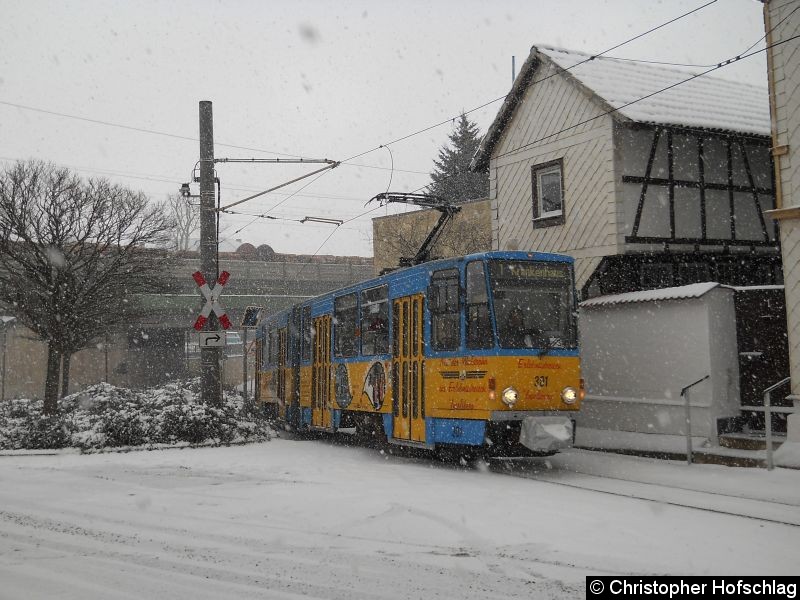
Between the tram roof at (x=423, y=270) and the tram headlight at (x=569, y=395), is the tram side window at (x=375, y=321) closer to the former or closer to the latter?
the tram roof at (x=423, y=270)

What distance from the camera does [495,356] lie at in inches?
461

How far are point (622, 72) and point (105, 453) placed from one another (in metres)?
15.1

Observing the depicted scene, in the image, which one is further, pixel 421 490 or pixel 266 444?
pixel 266 444

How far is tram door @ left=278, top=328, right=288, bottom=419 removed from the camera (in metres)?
20.7

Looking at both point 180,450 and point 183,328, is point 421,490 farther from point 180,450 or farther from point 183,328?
point 183,328

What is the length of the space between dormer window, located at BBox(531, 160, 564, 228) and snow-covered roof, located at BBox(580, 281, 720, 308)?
3.58 m

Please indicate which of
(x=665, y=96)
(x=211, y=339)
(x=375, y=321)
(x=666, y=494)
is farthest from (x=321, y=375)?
(x=665, y=96)

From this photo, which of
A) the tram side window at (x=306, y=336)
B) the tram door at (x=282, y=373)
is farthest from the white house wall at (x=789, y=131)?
the tram door at (x=282, y=373)

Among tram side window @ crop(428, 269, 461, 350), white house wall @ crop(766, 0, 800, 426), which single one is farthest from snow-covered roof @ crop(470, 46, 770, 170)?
tram side window @ crop(428, 269, 461, 350)

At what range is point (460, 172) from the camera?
162 feet

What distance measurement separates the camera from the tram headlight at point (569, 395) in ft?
39.6

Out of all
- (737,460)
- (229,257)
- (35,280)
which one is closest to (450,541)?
(737,460)

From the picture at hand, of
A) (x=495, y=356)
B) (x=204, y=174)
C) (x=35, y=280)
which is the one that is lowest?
(x=495, y=356)

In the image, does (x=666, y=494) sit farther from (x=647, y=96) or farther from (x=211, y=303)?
(x=647, y=96)
